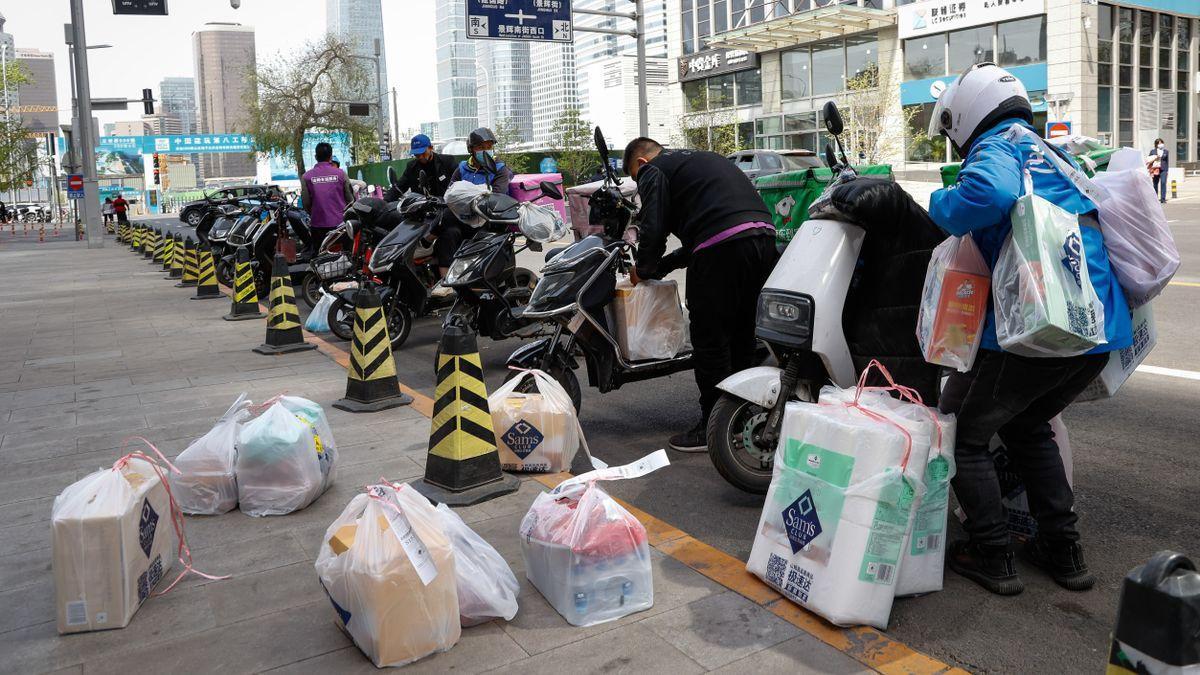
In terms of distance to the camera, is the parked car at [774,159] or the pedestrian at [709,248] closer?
the pedestrian at [709,248]

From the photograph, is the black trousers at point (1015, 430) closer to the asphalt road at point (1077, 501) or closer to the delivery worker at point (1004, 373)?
the delivery worker at point (1004, 373)

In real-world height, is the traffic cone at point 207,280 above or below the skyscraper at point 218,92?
below

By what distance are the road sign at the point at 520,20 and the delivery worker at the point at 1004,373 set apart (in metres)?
21.3

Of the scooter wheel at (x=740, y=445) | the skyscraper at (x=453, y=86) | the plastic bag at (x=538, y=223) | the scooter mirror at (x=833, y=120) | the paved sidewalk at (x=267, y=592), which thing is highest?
the skyscraper at (x=453, y=86)

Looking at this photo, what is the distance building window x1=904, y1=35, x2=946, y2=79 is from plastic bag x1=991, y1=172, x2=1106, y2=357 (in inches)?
1488

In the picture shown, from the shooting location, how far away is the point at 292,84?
172 ft

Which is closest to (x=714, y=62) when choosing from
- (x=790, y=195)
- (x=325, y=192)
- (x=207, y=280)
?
(x=207, y=280)

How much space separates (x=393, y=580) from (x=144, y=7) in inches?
835

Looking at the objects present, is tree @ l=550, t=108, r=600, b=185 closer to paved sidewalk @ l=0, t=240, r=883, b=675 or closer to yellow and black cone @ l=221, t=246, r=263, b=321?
yellow and black cone @ l=221, t=246, r=263, b=321

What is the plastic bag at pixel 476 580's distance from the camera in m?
3.38

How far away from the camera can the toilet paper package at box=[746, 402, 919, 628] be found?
3.20 meters

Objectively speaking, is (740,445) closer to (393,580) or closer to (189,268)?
(393,580)

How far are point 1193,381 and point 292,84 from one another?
5217 centimetres

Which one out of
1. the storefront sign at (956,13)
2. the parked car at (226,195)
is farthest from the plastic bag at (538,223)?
the storefront sign at (956,13)
